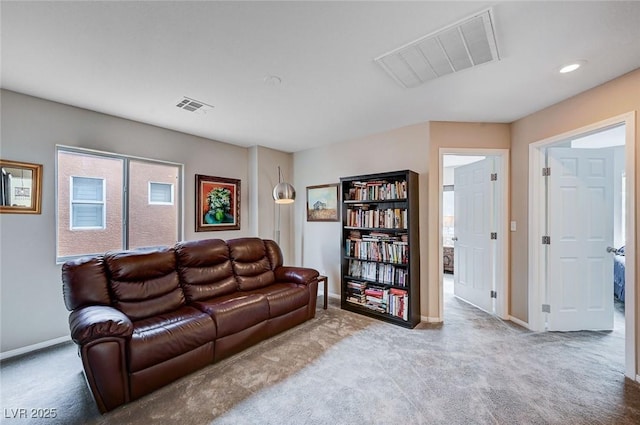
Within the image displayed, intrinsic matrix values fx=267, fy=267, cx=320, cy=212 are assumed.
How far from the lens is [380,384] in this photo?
2.04m

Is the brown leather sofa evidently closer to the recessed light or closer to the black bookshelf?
the black bookshelf

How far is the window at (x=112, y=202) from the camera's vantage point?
283 centimetres

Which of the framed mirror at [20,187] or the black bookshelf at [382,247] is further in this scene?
the black bookshelf at [382,247]

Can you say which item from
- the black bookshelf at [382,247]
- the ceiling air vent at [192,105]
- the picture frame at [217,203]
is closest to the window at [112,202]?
the picture frame at [217,203]

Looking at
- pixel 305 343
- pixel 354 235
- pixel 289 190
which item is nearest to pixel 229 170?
pixel 289 190

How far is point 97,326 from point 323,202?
3.20m

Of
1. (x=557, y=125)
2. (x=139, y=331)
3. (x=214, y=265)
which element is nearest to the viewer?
(x=139, y=331)

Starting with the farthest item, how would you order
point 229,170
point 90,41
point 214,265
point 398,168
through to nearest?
point 229,170
point 398,168
point 214,265
point 90,41

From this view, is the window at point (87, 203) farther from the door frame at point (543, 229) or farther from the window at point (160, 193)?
the door frame at point (543, 229)

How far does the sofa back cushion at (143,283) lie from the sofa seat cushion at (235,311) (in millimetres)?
286

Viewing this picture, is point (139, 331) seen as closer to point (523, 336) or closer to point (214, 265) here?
point (214, 265)

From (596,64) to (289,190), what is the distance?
10.3 ft

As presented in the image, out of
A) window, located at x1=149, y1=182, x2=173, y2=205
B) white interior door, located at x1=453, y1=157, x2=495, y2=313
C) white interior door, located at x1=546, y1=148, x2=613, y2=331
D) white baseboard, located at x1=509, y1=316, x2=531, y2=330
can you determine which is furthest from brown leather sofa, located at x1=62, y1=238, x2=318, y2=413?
white interior door, located at x1=546, y1=148, x2=613, y2=331

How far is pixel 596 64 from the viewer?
6.59 feet
